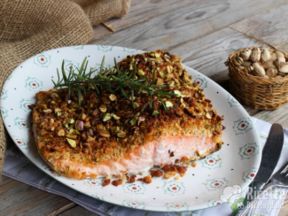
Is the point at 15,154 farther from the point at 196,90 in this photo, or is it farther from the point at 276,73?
the point at 276,73

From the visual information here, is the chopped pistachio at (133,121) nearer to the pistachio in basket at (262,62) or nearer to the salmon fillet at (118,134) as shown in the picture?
the salmon fillet at (118,134)

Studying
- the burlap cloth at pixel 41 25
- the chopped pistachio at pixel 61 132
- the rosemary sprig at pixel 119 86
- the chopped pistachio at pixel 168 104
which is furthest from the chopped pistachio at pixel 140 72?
the burlap cloth at pixel 41 25

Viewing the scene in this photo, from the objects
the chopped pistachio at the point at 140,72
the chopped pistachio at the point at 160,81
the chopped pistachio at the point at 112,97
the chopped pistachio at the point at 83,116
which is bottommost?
the chopped pistachio at the point at 83,116

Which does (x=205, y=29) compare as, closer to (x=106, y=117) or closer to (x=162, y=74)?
(x=162, y=74)

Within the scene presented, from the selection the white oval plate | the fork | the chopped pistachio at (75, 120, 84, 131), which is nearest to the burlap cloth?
the white oval plate

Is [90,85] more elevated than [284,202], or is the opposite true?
[90,85]

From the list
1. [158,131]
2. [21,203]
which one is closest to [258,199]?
[158,131]

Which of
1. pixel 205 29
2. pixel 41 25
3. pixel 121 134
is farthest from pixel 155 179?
pixel 205 29
